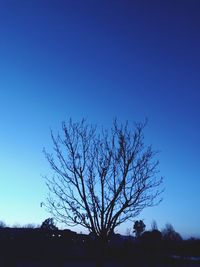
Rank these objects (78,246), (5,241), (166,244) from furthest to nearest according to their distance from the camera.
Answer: (166,244) → (78,246) → (5,241)

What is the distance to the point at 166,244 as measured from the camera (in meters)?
39.5

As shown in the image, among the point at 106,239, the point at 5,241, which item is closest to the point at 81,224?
the point at 106,239

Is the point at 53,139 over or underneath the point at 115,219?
over

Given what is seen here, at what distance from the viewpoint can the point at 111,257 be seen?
30484 millimetres

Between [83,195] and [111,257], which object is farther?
[111,257]

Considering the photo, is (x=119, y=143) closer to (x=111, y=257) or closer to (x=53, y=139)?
(x=53, y=139)

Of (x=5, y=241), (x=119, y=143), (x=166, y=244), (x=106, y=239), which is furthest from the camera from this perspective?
(x=166, y=244)

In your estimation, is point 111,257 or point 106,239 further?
point 111,257

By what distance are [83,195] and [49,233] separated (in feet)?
73.7

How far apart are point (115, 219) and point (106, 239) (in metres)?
0.88

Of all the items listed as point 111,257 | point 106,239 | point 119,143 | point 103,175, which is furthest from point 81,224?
point 111,257

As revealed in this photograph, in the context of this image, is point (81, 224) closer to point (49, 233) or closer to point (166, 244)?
point (49, 233)

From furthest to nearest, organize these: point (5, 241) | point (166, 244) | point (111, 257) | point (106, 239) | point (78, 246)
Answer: point (166, 244)
point (78, 246)
point (111, 257)
point (5, 241)
point (106, 239)

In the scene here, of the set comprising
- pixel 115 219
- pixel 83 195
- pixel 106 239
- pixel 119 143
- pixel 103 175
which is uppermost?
pixel 119 143
